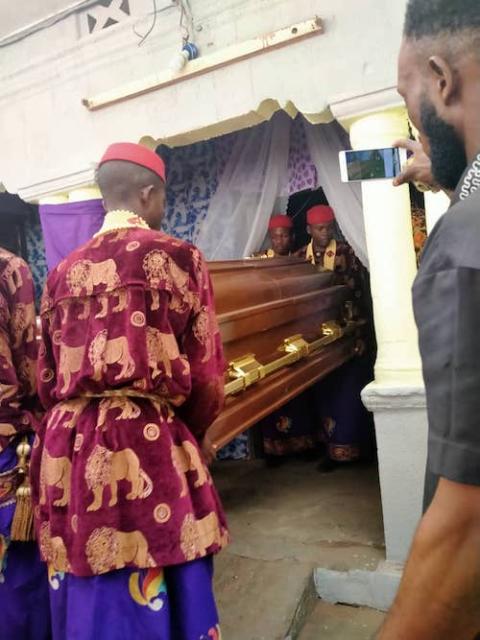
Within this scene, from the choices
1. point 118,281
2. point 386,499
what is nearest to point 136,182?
point 118,281

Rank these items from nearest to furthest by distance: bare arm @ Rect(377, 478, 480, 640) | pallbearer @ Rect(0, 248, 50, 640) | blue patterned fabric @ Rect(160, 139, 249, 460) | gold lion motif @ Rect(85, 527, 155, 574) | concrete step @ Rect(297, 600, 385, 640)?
1. bare arm @ Rect(377, 478, 480, 640)
2. gold lion motif @ Rect(85, 527, 155, 574)
3. pallbearer @ Rect(0, 248, 50, 640)
4. concrete step @ Rect(297, 600, 385, 640)
5. blue patterned fabric @ Rect(160, 139, 249, 460)

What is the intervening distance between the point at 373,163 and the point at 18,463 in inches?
55.7

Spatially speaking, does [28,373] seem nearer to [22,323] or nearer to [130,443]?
[22,323]

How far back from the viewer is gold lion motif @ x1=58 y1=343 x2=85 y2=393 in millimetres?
1548

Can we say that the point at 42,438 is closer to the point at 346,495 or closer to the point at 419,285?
the point at 419,285

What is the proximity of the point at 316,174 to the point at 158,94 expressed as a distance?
1.12m

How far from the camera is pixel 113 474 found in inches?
58.4

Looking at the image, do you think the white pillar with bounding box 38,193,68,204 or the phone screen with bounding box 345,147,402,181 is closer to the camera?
the phone screen with bounding box 345,147,402,181

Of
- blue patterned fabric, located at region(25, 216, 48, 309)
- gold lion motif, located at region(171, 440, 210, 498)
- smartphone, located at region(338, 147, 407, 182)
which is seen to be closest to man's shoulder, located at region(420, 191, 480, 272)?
smartphone, located at region(338, 147, 407, 182)

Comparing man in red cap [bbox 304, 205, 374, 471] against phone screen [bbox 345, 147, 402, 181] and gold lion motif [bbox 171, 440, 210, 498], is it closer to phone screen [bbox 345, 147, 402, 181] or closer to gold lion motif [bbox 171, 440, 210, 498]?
gold lion motif [bbox 171, 440, 210, 498]

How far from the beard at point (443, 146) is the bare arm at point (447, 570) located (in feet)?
1.33

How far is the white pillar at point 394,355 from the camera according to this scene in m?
2.56

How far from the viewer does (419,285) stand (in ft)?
2.10

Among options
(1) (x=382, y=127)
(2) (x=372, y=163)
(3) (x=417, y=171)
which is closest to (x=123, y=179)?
(2) (x=372, y=163)
